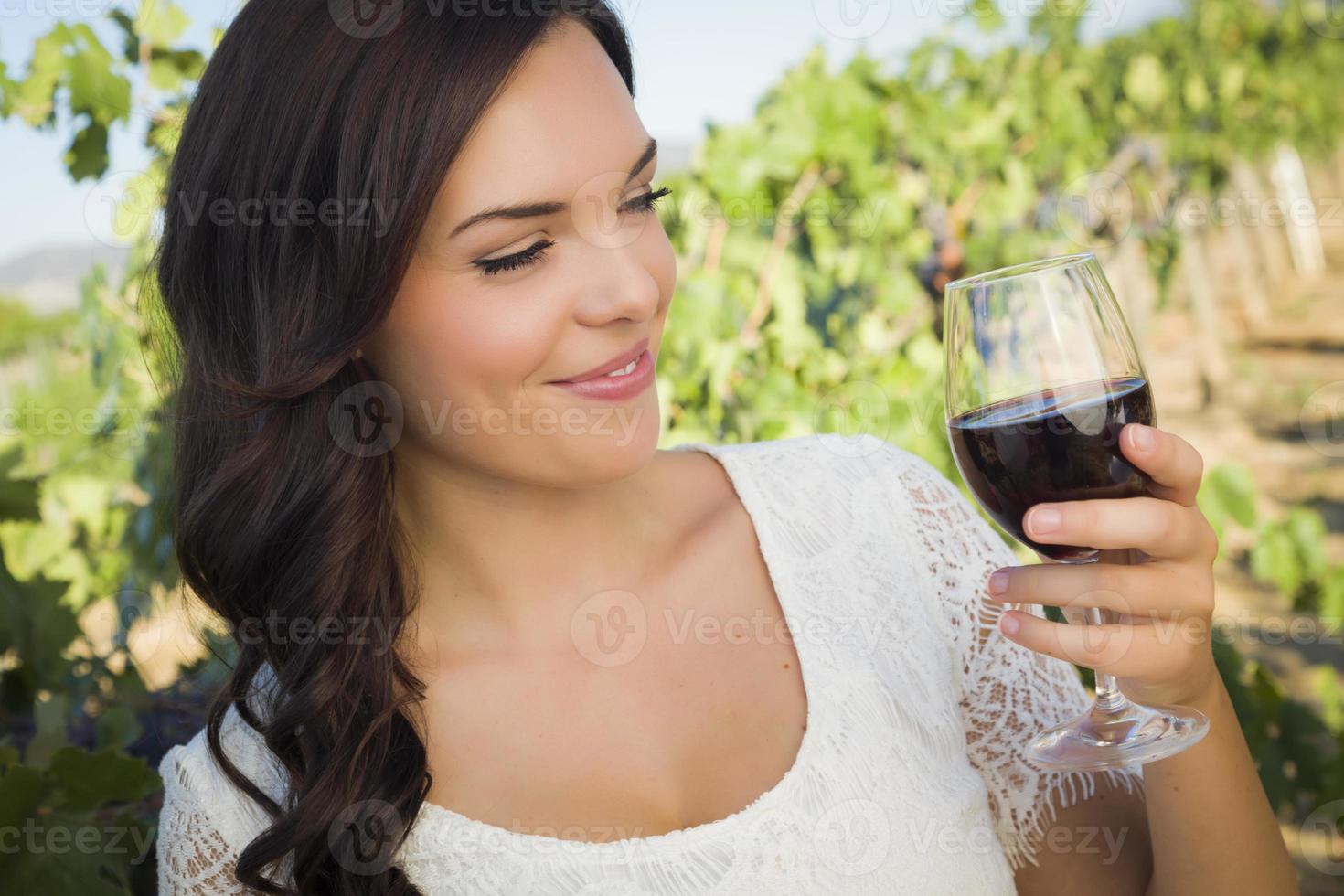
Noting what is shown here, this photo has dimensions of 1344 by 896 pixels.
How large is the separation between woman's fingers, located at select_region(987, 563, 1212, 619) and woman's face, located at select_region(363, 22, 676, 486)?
0.68 metres

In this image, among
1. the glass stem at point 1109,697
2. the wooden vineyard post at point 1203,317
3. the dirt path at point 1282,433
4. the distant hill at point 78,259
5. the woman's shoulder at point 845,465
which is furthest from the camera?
the wooden vineyard post at point 1203,317

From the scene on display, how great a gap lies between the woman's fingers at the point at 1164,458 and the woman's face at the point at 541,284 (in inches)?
28.9

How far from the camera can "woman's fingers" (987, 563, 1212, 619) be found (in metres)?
1.22

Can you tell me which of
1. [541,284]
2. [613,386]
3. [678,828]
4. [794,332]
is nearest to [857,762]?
[678,828]

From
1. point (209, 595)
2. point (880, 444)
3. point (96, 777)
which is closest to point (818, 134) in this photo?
point (880, 444)

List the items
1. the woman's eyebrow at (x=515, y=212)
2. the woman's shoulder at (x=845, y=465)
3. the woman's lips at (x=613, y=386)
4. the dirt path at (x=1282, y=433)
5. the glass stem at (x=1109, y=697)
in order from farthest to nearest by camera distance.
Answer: the dirt path at (x=1282, y=433) → the woman's shoulder at (x=845, y=465) → the woman's lips at (x=613, y=386) → the woman's eyebrow at (x=515, y=212) → the glass stem at (x=1109, y=697)

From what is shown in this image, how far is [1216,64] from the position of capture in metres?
7.43

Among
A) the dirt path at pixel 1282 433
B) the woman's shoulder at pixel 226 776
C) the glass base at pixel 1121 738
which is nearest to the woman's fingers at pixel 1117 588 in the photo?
the glass base at pixel 1121 738

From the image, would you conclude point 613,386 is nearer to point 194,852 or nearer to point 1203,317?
point 194,852

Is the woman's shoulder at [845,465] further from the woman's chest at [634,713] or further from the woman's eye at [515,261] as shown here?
the woman's eye at [515,261]

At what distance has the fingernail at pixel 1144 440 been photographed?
1.19m

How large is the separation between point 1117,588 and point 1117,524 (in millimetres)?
77

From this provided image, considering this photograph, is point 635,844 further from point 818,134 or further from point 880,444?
point 818,134

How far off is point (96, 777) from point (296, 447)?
0.57m
